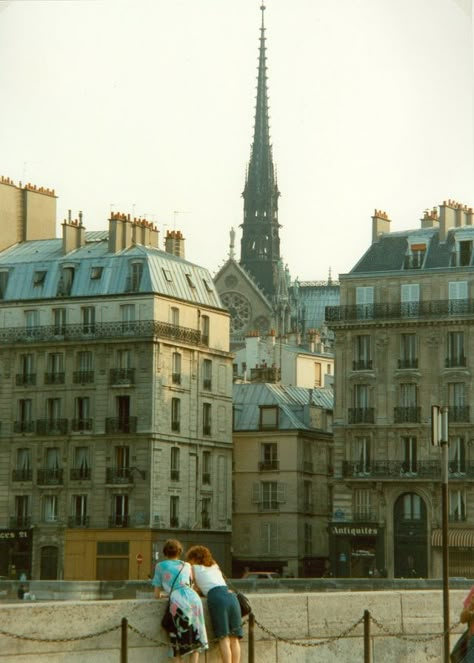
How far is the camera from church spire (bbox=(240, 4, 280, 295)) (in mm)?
118312

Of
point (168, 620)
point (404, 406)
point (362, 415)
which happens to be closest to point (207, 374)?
point (362, 415)

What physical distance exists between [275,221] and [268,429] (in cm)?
5781

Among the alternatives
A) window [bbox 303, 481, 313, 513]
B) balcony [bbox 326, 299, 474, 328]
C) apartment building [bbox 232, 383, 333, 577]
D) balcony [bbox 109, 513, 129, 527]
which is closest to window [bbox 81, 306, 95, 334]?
balcony [bbox 109, 513, 129, 527]

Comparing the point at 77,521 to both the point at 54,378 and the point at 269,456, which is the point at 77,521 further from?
the point at 269,456

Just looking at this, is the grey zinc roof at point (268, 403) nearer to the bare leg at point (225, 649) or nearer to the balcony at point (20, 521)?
the balcony at point (20, 521)

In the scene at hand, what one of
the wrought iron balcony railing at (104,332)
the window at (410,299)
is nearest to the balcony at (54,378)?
the wrought iron balcony railing at (104,332)

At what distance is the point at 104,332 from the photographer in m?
58.8

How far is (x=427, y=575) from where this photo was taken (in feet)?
182

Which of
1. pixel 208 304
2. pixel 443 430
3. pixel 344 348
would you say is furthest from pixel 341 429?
pixel 443 430

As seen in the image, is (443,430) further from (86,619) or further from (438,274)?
(438,274)

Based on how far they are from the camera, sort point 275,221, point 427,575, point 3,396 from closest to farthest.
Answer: point 427,575, point 3,396, point 275,221

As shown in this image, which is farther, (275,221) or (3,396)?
(275,221)

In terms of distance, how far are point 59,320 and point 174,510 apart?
24.1ft

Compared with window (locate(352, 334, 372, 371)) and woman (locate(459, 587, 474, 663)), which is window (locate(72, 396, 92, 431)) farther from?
woman (locate(459, 587, 474, 663))
